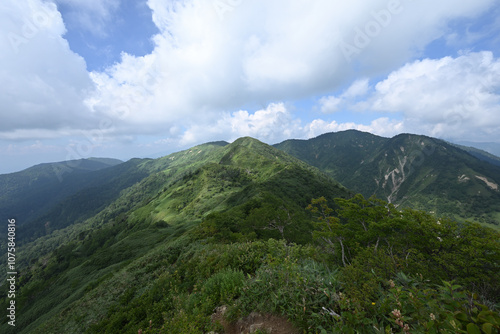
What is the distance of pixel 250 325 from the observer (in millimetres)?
6645

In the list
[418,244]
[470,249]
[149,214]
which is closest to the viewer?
[470,249]

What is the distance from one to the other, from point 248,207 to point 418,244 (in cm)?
→ 5306

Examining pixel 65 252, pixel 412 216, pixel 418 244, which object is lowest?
pixel 65 252

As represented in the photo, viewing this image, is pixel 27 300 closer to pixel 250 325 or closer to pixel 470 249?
pixel 250 325

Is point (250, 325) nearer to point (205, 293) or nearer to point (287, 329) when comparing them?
point (287, 329)

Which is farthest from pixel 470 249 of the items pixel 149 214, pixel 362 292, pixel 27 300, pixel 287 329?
pixel 149 214

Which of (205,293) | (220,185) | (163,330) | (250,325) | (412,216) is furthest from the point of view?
(220,185)

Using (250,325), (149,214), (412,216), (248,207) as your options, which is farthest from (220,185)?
(250,325)

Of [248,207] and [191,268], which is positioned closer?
[191,268]

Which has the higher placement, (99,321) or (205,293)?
(205,293)

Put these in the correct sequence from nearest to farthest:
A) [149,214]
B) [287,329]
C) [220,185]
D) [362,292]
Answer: [362,292] → [287,329] → [149,214] → [220,185]

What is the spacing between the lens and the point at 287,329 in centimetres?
593

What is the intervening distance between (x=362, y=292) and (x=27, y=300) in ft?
378

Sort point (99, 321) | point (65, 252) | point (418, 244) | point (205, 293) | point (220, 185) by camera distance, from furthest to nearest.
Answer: point (220, 185)
point (65, 252)
point (418, 244)
point (99, 321)
point (205, 293)
